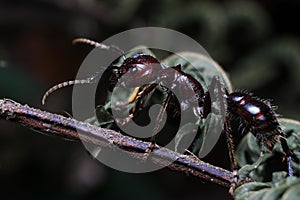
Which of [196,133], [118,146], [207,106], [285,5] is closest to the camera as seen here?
[118,146]

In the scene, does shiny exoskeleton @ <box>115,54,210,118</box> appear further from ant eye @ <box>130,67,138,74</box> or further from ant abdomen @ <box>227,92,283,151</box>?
ant abdomen @ <box>227,92,283,151</box>

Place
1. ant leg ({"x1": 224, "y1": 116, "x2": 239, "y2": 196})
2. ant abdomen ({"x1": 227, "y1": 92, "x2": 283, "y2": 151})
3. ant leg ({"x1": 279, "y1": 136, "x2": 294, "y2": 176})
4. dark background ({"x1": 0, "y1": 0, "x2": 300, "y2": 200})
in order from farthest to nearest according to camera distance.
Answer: dark background ({"x1": 0, "y1": 0, "x2": 300, "y2": 200}) → ant abdomen ({"x1": 227, "y1": 92, "x2": 283, "y2": 151}) → ant leg ({"x1": 279, "y1": 136, "x2": 294, "y2": 176}) → ant leg ({"x1": 224, "y1": 116, "x2": 239, "y2": 196})

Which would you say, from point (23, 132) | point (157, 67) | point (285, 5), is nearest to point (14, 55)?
point (23, 132)

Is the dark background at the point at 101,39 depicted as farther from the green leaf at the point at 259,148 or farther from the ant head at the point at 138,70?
the green leaf at the point at 259,148

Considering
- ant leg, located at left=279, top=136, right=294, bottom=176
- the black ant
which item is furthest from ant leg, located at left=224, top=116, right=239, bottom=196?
ant leg, located at left=279, top=136, right=294, bottom=176

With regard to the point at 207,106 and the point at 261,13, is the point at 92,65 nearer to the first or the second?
the point at 207,106

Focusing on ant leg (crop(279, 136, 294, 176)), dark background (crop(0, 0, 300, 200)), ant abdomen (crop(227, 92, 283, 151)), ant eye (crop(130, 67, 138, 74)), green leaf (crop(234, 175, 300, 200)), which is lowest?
green leaf (crop(234, 175, 300, 200))

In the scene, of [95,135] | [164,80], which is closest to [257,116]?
[164,80]
